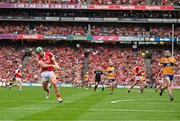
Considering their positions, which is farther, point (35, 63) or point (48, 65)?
point (35, 63)

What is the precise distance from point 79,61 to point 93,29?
7.12m

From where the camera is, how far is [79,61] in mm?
70438

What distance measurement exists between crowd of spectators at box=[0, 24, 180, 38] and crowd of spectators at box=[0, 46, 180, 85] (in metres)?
2.20

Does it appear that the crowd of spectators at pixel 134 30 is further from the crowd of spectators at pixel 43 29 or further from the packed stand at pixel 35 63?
the packed stand at pixel 35 63

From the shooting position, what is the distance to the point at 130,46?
74.6 metres

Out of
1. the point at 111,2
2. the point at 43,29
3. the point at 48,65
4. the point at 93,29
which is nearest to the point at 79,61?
the point at 93,29

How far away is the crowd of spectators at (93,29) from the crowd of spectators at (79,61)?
220 cm

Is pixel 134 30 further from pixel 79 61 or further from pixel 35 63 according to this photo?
pixel 35 63

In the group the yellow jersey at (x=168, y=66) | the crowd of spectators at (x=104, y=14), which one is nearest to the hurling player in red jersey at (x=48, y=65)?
the yellow jersey at (x=168, y=66)

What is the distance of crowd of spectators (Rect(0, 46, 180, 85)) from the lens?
66.0 meters

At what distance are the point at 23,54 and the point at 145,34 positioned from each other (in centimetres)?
1766

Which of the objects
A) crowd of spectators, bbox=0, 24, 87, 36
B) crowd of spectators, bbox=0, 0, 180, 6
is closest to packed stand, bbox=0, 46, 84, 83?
crowd of spectators, bbox=0, 24, 87, 36

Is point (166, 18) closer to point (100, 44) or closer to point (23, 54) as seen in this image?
point (100, 44)

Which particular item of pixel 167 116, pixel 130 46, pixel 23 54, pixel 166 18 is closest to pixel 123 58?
pixel 130 46
